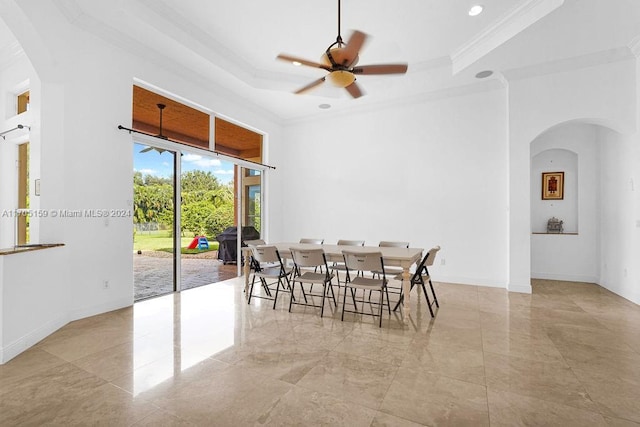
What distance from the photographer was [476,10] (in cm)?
342

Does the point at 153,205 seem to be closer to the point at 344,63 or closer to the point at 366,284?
the point at 366,284

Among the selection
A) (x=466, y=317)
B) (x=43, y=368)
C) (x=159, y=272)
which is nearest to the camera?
(x=43, y=368)

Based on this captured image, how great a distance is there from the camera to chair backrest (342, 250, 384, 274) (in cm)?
323

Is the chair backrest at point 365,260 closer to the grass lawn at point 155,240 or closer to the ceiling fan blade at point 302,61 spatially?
the ceiling fan blade at point 302,61

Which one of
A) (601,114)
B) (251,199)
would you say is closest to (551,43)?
(601,114)

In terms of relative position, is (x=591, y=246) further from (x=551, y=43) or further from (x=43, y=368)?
(x=43, y=368)

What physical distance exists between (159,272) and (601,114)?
7.62 metres

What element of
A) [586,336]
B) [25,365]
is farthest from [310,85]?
[586,336]

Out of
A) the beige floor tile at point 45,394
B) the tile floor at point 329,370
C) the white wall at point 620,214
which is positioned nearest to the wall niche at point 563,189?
the white wall at point 620,214

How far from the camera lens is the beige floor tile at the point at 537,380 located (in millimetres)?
1920

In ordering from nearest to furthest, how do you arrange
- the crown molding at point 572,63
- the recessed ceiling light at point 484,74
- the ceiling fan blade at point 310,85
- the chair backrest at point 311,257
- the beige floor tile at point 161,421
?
the beige floor tile at point 161,421 < the ceiling fan blade at point 310,85 < the chair backrest at point 311,257 < the crown molding at point 572,63 < the recessed ceiling light at point 484,74

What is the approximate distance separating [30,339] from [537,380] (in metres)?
4.18

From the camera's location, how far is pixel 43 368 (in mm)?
2283

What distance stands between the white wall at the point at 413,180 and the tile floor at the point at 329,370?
176 centimetres
